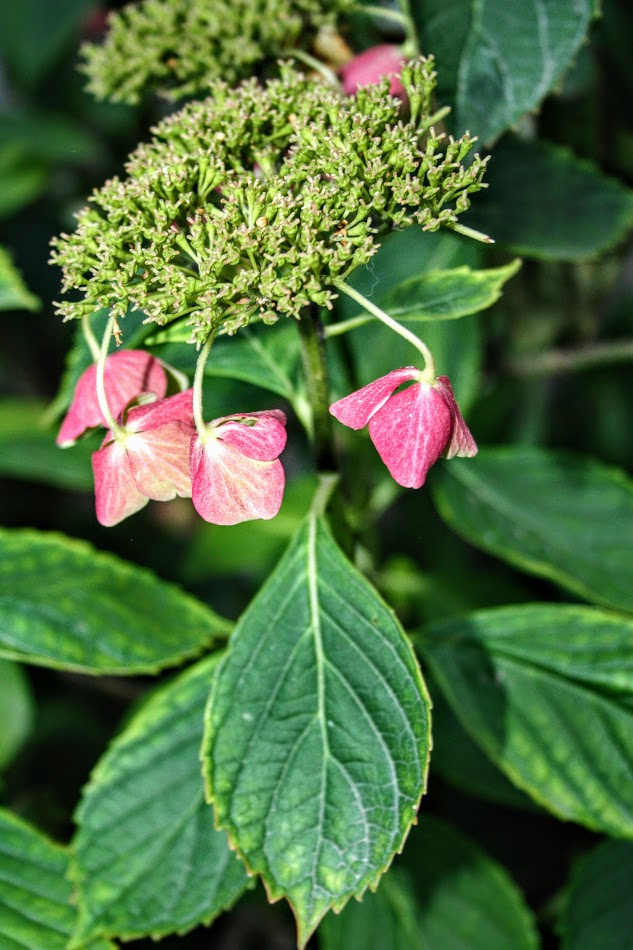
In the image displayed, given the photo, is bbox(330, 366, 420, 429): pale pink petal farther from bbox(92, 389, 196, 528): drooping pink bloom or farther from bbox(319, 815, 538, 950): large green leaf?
bbox(319, 815, 538, 950): large green leaf

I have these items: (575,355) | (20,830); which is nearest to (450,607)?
(575,355)

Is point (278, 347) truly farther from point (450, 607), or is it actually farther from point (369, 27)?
point (450, 607)

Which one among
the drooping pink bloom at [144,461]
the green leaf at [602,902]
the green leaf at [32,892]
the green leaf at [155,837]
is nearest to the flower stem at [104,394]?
the drooping pink bloom at [144,461]

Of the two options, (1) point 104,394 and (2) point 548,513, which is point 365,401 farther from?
(2) point 548,513

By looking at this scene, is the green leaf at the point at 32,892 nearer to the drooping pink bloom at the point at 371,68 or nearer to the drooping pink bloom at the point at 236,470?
the drooping pink bloom at the point at 236,470

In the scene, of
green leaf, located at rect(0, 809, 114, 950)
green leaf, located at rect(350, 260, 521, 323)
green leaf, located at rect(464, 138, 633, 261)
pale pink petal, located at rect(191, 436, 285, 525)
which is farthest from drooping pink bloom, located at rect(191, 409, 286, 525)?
green leaf, located at rect(464, 138, 633, 261)

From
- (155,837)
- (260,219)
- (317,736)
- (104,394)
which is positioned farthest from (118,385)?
(155,837)
